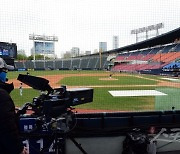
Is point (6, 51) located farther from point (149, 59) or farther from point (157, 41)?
point (157, 41)

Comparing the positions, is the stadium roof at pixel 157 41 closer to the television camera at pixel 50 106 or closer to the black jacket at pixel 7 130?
the television camera at pixel 50 106

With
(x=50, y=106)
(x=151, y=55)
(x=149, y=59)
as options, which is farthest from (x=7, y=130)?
(x=151, y=55)

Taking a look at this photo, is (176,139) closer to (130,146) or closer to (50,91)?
(130,146)

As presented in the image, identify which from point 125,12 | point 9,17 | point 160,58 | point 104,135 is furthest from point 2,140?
point 160,58

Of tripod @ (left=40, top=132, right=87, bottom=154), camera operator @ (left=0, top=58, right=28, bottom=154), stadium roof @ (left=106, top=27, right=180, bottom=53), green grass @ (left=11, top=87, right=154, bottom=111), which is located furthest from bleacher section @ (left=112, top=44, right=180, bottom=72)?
camera operator @ (left=0, top=58, right=28, bottom=154)

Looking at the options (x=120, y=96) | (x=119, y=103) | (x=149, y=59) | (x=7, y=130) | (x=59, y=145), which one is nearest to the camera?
(x=7, y=130)

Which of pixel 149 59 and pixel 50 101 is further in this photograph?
pixel 149 59

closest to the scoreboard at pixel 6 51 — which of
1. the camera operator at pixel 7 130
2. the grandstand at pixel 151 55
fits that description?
the camera operator at pixel 7 130

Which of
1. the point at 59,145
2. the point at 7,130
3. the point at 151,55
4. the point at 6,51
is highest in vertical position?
the point at 151,55

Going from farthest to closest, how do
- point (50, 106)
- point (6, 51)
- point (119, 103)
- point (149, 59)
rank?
1. point (149, 59)
2. point (119, 103)
3. point (6, 51)
4. point (50, 106)

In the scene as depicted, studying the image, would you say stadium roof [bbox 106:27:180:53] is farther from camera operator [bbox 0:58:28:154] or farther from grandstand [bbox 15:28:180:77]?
camera operator [bbox 0:58:28:154]

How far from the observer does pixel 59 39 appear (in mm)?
3805

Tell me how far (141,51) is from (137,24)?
2702 cm

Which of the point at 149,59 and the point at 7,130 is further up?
the point at 149,59
